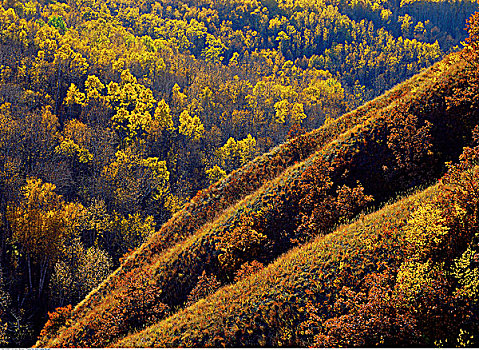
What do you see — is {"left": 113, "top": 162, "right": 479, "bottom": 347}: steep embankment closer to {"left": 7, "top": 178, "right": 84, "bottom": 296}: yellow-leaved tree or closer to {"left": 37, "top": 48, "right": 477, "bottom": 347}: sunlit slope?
{"left": 37, "top": 48, "right": 477, "bottom": 347}: sunlit slope

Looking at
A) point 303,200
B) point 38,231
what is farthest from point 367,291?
point 38,231

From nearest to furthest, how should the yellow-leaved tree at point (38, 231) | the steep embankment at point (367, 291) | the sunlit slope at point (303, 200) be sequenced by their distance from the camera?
the steep embankment at point (367, 291) < the sunlit slope at point (303, 200) < the yellow-leaved tree at point (38, 231)

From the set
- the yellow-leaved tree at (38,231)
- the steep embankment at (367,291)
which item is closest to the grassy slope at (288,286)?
the steep embankment at (367,291)

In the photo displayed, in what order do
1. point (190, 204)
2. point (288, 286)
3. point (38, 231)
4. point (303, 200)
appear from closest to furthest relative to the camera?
point (288, 286) → point (303, 200) → point (190, 204) → point (38, 231)

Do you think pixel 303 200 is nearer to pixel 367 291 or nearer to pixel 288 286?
pixel 288 286

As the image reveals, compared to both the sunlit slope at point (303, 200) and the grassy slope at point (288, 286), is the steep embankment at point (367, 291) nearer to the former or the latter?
the grassy slope at point (288, 286)

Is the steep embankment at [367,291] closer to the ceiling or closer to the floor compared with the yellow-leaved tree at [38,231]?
closer to the ceiling

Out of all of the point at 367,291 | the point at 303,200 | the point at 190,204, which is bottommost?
the point at 190,204
